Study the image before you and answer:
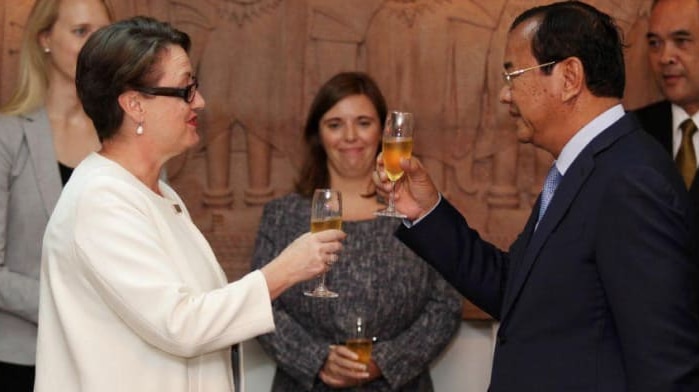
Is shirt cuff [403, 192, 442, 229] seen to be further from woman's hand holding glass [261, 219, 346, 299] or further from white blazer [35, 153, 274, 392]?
white blazer [35, 153, 274, 392]

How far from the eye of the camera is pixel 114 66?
9.28 ft

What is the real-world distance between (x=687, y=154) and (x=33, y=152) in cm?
244

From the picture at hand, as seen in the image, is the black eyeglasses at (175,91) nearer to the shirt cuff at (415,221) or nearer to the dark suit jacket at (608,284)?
the shirt cuff at (415,221)

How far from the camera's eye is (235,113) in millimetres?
4598

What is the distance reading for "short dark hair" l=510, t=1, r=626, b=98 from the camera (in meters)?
2.80

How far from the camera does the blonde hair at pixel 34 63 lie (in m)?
4.06

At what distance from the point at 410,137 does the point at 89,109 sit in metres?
0.95

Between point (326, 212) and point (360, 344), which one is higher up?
point (326, 212)

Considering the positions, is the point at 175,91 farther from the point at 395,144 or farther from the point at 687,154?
the point at 687,154

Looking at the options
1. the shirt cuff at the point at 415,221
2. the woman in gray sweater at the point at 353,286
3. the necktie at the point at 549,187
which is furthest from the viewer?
the woman in gray sweater at the point at 353,286

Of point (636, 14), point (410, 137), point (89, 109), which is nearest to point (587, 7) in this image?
point (410, 137)

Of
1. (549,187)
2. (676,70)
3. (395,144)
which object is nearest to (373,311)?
(395,144)

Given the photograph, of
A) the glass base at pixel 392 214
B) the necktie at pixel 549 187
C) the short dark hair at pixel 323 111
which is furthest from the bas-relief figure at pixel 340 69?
the necktie at pixel 549 187

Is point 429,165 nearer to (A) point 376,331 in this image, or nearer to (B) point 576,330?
(A) point 376,331
